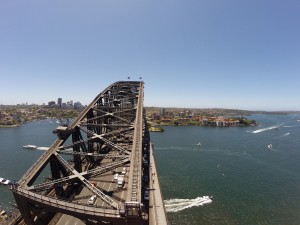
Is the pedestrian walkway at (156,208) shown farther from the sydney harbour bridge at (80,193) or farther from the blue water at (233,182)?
the blue water at (233,182)

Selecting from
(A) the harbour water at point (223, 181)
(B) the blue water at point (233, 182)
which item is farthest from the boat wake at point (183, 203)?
(B) the blue water at point (233, 182)

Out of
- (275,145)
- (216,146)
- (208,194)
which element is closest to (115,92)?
(208,194)

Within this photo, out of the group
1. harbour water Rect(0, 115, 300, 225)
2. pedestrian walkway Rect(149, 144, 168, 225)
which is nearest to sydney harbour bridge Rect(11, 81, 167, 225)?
pedestrian walkway Rect(149, 144, 168, 225)

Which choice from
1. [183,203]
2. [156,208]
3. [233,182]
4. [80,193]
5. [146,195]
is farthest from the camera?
[233,182]

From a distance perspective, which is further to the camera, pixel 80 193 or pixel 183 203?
pixel 183 203

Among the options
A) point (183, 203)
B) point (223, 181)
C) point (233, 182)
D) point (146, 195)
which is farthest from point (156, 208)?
point (233, 182)

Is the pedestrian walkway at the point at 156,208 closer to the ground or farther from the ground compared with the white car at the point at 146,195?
closer to the ground

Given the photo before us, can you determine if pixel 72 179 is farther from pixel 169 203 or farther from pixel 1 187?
pixel 1 187

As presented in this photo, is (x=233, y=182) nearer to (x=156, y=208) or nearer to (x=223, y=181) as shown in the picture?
(x=223, y=181)

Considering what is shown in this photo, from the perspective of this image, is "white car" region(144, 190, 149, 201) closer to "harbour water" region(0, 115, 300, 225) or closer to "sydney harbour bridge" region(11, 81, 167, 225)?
"sydney harbour bridge" region(11, 81, 167, 225)
